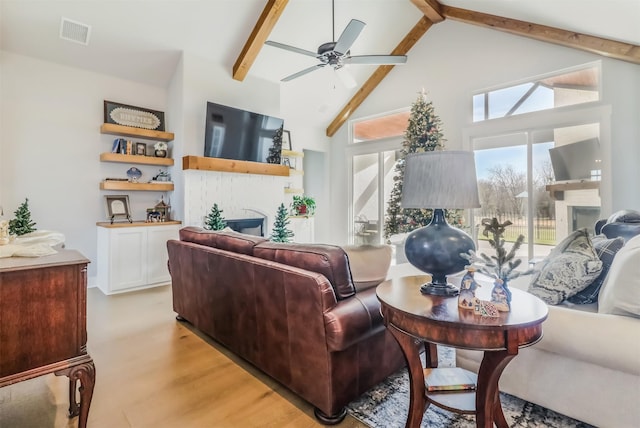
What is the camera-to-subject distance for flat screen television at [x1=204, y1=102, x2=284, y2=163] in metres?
4.71

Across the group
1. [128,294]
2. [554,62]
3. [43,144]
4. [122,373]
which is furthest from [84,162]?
[554,62]

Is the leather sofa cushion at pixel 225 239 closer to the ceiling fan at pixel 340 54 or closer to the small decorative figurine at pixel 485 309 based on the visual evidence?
the small decorative figurine at pixel 485 309

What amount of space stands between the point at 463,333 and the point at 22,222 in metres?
4.64

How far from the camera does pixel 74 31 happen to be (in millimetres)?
3762

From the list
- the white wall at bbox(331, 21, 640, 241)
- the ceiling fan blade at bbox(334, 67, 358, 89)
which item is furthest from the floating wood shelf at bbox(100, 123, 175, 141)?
the white wall at bbox(331, 21, 640, 241)

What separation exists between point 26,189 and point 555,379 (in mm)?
5568

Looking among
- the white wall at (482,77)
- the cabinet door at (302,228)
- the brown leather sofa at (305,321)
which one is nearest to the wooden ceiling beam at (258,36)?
the white wall at (482,77)

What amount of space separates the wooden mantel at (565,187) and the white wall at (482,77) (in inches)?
8.9

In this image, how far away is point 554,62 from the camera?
4.18 meters

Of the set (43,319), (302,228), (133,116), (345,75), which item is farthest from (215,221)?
(43,319)

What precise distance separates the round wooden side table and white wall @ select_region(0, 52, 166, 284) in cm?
459

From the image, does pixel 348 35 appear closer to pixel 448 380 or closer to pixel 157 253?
pixel 448 380

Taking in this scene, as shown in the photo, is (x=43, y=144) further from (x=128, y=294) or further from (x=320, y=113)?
(x=320, y=113)

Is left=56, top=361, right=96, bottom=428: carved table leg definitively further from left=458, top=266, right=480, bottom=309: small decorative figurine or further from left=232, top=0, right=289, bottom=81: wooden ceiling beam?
left=232, top=0, right=289, bottom=81: wooden ceiling beam
